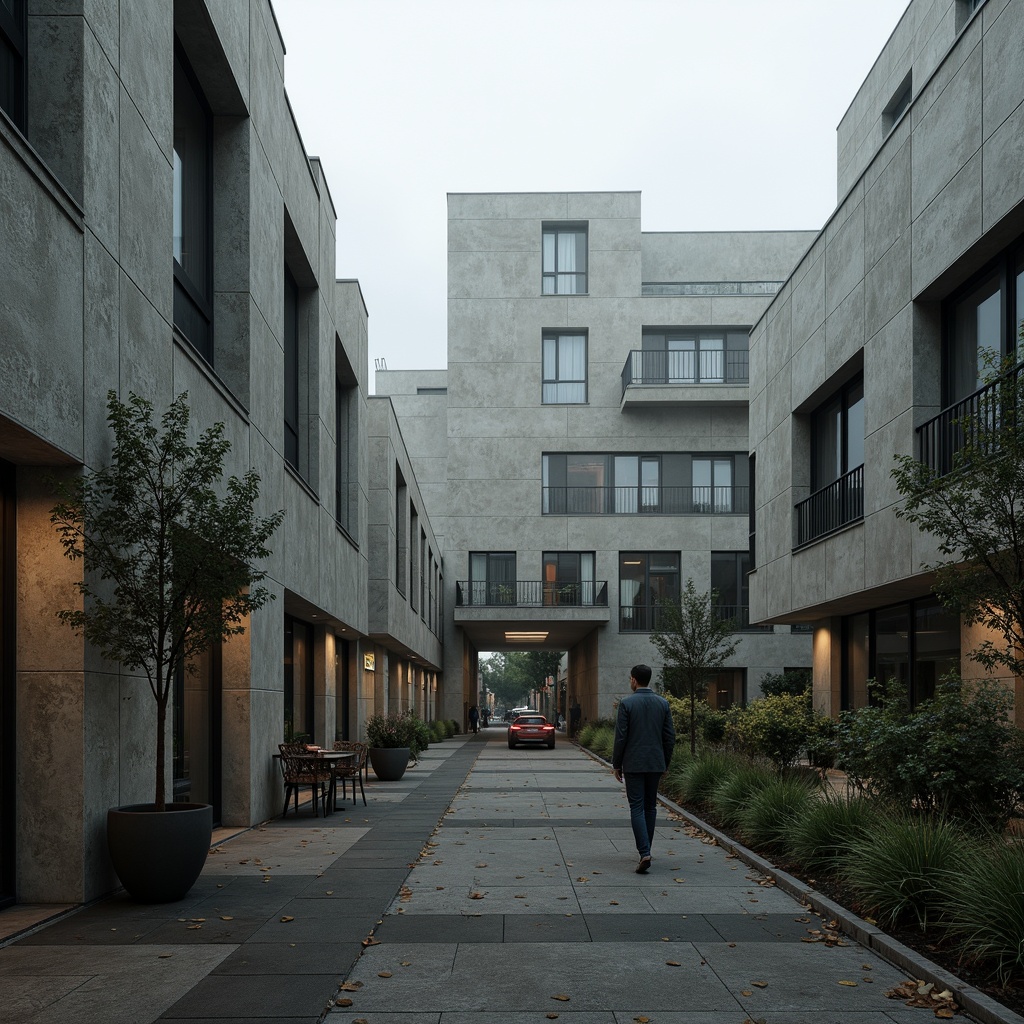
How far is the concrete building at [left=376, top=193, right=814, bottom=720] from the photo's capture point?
4406 centimetres

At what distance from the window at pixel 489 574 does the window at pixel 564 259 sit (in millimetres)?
11147

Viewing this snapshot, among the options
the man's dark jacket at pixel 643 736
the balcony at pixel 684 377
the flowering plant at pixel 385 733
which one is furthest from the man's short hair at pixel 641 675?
the balcony at pixel 684 377

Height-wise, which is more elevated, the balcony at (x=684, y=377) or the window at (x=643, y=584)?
the balcony at (x=684, y=377)

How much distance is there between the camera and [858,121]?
28672 millimetres

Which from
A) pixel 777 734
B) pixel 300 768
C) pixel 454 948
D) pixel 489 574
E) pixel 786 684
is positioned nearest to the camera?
pixel 454 948

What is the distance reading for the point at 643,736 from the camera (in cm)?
1091

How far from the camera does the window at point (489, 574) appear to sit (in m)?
45.4

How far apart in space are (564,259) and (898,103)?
2132 centimetres

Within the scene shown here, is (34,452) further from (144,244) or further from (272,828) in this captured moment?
(272,828)

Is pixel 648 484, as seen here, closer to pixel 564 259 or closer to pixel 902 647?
Result: pixel 564 259

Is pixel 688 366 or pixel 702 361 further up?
pixel 702 361

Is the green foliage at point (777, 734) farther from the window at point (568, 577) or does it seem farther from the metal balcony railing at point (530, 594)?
the window at point (568, 577)

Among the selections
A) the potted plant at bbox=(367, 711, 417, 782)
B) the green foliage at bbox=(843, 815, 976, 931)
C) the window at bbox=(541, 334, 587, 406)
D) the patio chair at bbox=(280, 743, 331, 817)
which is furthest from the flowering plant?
the window at bbox=(541, 334, 587, 406)

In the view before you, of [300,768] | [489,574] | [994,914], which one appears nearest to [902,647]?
[300,768]
